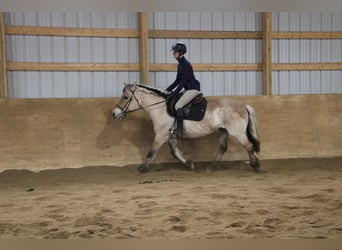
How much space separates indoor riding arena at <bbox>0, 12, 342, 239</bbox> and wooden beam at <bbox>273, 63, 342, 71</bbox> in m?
0.02

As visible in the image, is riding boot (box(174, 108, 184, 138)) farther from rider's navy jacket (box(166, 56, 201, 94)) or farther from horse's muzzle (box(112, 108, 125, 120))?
horse's muzzle (box(112, 108, 125, 120))

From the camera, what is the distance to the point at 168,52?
7750mm

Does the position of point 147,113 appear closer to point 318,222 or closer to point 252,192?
point 252,192

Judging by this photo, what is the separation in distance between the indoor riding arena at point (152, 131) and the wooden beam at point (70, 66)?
0.07 feet

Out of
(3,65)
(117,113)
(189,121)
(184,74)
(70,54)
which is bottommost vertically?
(189,121)

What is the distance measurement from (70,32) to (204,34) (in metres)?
2.82

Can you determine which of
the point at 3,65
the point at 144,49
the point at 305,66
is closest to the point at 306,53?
the point at 305,66

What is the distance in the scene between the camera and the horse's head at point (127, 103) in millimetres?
5953

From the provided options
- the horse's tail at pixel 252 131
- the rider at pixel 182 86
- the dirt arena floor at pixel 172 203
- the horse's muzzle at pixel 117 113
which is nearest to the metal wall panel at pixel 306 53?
the horse's tail at pixel 252 131

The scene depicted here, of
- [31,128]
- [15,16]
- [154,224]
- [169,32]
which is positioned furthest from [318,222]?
[15,16]

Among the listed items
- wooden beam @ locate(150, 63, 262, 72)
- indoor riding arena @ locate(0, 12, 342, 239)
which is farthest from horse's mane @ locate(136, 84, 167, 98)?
wooden beam @ locate(150, 63, 262, 72)

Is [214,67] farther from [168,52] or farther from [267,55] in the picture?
[267,55]

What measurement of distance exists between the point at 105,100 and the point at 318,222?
4.41m

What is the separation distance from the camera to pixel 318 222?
10.1ft
